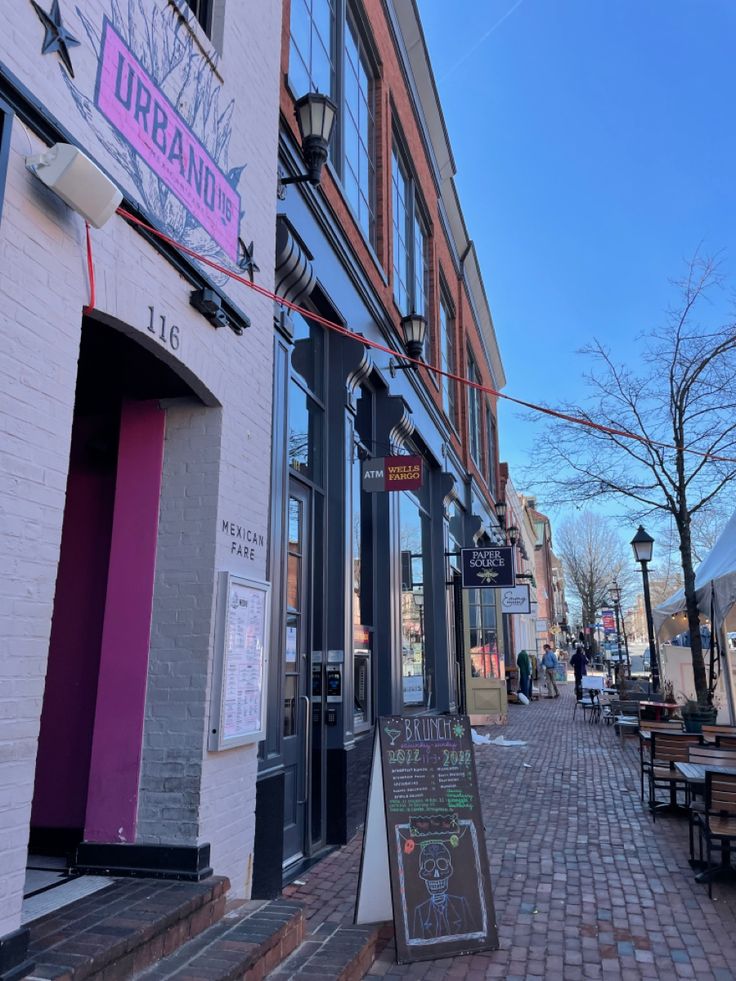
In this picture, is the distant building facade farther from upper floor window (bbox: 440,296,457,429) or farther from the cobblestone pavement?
the cobblestone pavement

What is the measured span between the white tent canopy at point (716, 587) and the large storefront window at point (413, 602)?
4090mm

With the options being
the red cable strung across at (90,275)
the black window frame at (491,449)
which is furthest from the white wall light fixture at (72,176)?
the black window frame at (491,449)

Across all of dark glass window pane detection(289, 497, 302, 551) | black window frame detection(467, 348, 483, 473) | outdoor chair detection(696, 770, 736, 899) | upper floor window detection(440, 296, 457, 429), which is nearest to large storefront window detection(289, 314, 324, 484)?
dark glass window pane detection(289, 497, 302, 551)

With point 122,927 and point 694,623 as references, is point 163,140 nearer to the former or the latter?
point 122,927

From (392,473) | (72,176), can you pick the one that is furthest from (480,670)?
(72,176)

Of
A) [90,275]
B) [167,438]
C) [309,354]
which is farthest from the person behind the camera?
[309,354]

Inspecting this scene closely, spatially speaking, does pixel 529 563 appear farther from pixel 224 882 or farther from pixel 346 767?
pixel 224 882

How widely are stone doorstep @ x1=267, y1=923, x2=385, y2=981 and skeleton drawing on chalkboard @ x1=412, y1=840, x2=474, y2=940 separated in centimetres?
30

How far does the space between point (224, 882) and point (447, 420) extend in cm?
1150

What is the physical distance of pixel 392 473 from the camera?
27.6ft

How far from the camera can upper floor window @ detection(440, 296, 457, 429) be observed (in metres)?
15.5

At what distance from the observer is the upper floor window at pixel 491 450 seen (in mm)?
23219

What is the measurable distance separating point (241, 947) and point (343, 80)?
8852 millimetres

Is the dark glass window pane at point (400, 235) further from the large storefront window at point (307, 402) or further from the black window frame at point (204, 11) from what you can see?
the black window frame at point (204, 11)
